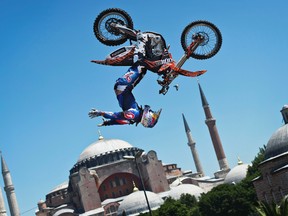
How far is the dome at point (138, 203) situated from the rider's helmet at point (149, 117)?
65464mm

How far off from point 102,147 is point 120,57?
83780mm

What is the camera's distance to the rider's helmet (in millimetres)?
13406

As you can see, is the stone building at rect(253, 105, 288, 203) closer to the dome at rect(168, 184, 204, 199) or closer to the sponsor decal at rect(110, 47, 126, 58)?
the dome at rect(168, 184, 204, 199)

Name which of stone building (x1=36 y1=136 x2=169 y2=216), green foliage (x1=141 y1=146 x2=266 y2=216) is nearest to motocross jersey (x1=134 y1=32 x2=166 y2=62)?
green foliage (x1=141 y1=146 x2=266 y2=216)

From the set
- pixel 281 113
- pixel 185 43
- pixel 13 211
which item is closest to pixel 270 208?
pixel 185 43

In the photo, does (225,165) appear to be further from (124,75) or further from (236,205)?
(124,75)

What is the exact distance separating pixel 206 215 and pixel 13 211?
120 feet

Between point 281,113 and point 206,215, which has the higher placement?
point 281,113

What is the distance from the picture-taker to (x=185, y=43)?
14.4 m

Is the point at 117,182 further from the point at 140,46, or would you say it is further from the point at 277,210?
the point at 140,46

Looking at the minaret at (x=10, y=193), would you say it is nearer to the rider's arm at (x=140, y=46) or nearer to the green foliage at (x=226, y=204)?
the green foliage at (x=226, y=204)

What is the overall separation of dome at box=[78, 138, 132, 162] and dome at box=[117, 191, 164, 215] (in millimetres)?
16084

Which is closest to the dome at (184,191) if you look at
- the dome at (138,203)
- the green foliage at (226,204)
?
the dome at (138,203)

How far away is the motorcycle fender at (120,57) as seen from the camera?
524 inches
